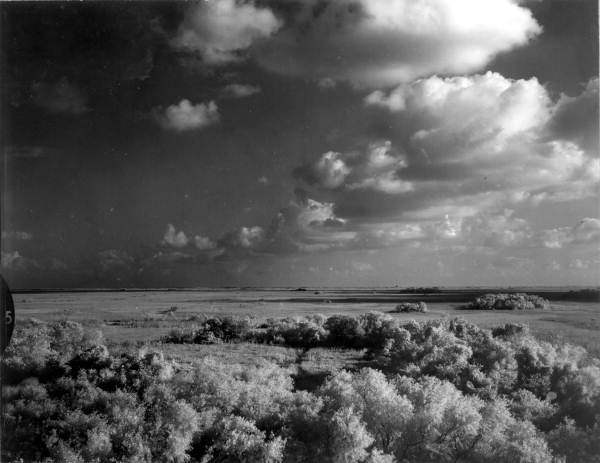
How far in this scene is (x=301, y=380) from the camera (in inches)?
254

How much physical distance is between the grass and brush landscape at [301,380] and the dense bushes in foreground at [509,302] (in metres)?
0.04

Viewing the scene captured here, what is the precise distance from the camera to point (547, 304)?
24.2 feet

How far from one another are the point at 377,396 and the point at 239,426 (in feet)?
5.78

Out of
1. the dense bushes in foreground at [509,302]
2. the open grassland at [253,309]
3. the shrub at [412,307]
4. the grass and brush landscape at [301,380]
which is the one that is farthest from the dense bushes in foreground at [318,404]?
the dense bushes in foreground at [509,302]

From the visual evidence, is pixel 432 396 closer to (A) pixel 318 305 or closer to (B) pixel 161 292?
(A) pixel 318 305

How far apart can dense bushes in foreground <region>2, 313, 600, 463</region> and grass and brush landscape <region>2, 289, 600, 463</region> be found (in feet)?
0.06

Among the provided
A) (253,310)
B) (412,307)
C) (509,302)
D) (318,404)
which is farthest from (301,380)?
(509,302)

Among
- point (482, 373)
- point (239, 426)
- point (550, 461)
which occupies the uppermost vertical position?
point (482, 373)

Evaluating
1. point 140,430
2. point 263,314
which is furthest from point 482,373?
point 140,430

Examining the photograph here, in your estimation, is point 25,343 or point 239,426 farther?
point 25,343

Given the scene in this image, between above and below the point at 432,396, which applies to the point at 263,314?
above

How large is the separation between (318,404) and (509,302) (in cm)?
375

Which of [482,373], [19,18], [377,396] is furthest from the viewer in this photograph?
[19,18]

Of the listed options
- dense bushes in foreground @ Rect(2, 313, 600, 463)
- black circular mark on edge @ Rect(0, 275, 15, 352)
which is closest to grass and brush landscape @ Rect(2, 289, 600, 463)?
dense bushes in foreground @ Rect(2, 313, 600, 463)
